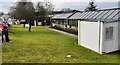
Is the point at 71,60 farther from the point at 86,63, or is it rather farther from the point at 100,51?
the point at 100,51

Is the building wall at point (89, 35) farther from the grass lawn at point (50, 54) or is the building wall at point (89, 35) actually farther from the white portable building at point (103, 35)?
the grass lawn at point (50, 54)

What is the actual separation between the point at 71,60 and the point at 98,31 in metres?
3.96

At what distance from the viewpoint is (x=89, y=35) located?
598 inches

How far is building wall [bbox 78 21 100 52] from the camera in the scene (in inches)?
552

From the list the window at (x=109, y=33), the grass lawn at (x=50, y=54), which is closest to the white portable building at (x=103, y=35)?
the window at (x=109, y=33)

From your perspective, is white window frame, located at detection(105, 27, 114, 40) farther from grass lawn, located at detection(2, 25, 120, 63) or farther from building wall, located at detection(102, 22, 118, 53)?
grass lawn, located at detection(2, 25, 120, 63)

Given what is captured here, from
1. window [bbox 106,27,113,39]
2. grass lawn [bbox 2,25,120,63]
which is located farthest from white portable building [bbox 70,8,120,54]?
grass lawn [bbox 2,25,120,63]

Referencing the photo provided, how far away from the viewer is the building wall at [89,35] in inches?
552

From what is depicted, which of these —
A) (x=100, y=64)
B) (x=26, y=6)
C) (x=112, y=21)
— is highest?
(x=26, y=6)

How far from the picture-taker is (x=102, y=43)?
1323 centimetres

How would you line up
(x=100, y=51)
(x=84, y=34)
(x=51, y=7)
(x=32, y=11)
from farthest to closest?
(x=51, y=7) < (x=32, y=11) < (x=84, y=34) < (x=100, y=51)

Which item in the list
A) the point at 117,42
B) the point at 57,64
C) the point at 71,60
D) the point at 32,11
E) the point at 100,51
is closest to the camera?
the point at 57,64

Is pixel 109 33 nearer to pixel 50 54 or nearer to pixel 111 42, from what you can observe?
pixel 111 42

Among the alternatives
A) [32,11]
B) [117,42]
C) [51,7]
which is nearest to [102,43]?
[117,42]
